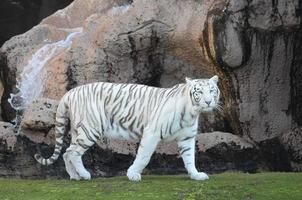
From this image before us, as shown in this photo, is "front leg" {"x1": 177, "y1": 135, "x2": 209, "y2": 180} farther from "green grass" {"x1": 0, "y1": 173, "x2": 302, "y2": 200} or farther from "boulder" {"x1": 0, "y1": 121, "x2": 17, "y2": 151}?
"boulder" {"x1": 0, "y1": 121, "x2": 17, "y2": 151}

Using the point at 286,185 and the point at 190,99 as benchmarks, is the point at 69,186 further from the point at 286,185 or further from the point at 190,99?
the point at 286,185

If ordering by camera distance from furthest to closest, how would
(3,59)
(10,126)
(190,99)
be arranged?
(3,59)
(10,126)
(190,99)

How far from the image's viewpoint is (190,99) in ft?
30.6

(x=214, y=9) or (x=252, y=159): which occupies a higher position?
(x=214, y=9)

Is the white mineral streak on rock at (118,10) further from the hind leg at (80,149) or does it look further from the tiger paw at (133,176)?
the tiger paw at (133,176)

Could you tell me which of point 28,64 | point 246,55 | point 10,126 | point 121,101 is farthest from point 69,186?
point 28,64

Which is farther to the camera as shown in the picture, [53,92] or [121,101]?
[53,92]

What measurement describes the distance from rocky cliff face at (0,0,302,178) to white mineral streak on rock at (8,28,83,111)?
0.03 metres

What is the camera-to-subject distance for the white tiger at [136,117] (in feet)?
30.7

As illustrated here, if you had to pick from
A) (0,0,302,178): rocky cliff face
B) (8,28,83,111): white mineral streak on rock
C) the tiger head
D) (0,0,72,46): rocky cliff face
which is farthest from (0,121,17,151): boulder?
(0,0,72,46): rocky cliff face

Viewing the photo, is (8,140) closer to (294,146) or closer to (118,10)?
(118,10)

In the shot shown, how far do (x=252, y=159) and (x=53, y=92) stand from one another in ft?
12.1

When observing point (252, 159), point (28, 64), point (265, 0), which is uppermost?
point (265, 0)

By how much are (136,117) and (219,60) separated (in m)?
2.49
